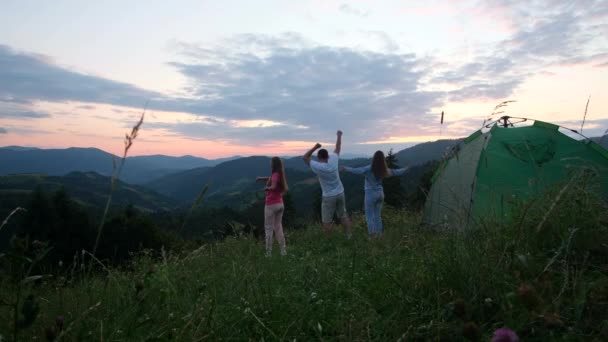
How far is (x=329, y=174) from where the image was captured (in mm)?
9352

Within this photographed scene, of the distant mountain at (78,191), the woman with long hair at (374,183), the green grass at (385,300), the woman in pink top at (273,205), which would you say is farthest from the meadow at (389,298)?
the distant mountain at (78,191)

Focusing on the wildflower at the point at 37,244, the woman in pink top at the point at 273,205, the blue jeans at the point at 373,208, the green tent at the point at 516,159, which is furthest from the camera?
the blue jeans at the point at 373,208

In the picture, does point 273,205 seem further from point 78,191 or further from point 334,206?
point 78,191

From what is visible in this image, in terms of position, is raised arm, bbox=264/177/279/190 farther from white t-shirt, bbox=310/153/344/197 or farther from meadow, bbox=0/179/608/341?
meadow, bbox=0/179/608/341

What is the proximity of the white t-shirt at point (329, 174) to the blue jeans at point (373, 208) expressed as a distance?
29.1 inches

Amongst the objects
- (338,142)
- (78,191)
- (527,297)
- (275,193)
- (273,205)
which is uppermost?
(338,142)

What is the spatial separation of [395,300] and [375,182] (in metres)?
6.70

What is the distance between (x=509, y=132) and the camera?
26.5 feet

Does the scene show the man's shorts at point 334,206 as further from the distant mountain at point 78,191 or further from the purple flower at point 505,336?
the distant mountain at point 78,191

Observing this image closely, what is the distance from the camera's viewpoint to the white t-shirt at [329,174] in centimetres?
929

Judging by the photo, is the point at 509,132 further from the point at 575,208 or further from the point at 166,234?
the point at 166,234

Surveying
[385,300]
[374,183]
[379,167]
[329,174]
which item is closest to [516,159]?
[379,167]

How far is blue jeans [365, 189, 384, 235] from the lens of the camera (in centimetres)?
961

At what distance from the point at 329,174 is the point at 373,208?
55.0 inches
